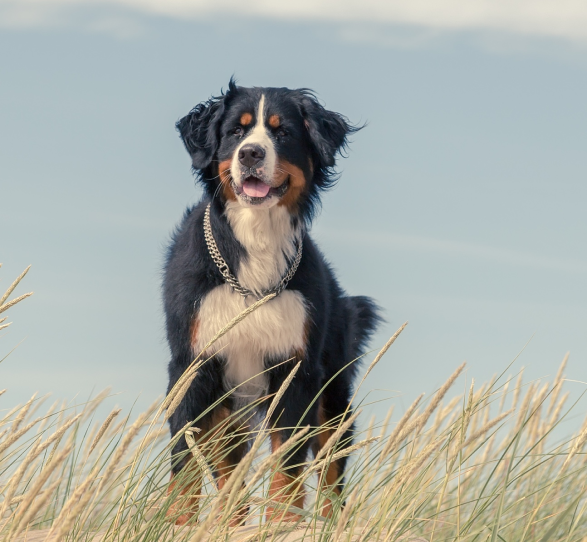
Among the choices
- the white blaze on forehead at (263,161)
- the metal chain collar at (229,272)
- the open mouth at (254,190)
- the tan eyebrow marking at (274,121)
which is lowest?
the metal chain collar at (229,272)

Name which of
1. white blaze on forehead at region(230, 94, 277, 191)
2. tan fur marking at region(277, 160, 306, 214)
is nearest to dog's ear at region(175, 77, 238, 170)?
white blaze on forehead at region(230, 94, 277, 191)

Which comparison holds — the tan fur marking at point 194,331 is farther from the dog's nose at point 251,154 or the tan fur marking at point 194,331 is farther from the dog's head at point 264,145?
the dog's nose at point 251,154

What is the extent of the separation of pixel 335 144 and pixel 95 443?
9.68ft

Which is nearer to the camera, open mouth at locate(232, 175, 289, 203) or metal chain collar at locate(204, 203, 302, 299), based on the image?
open mouth at locate(232, 175, 289, 203)

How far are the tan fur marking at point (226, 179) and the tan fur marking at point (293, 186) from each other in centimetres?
29

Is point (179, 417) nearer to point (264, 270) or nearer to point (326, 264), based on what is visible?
point (264, 270)

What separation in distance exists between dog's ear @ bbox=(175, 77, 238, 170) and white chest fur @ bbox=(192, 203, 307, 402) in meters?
0.40

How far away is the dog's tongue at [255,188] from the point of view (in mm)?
4082

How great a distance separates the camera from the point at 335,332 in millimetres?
4719

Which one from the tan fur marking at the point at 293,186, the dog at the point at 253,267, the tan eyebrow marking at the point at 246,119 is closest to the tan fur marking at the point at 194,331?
the dog at the point at 253,267

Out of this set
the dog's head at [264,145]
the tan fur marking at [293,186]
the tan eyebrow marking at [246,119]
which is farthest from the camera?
the tan eyebrow marking at [246,119]

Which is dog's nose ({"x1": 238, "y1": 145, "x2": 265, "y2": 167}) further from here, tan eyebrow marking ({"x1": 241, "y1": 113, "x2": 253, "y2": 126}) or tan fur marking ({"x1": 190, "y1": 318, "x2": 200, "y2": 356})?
tan fur marking ({"x1": 190, "y1": 318, "x2": 200, "y2": 356})

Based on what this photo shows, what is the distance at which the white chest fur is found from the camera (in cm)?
417

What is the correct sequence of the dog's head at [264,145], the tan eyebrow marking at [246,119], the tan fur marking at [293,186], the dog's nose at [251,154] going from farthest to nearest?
the tan eyebrow marking at [246,119], the tan fur marking at [293,186], the dog's head at [264,145], the dog's nose at [251,154]
